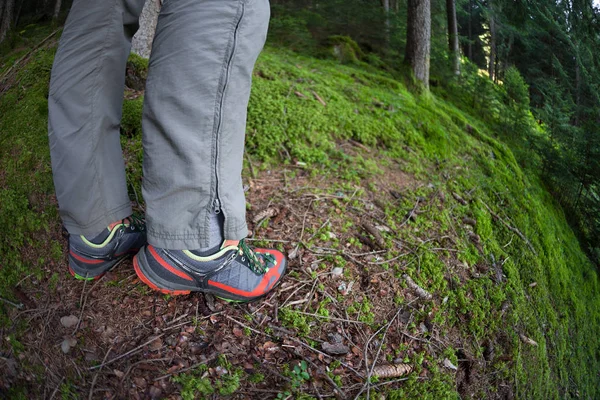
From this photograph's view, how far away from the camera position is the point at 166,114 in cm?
142

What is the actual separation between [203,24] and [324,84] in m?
3.08

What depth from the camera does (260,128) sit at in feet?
10.4

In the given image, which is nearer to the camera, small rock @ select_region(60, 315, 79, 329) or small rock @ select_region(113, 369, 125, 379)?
small rock @ select_region(113, 369, 125, 379)

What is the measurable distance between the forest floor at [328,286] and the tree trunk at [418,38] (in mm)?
1798

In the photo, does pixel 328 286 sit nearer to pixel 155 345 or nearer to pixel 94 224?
pixel 155 345

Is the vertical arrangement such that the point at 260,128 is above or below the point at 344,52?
below

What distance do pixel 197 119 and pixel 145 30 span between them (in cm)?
265

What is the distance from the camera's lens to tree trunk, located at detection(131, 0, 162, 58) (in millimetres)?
3463

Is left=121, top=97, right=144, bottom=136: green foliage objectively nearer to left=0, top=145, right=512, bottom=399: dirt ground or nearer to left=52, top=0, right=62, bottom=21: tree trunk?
left=0, top=145, right=512, bottom=399: dirt ground

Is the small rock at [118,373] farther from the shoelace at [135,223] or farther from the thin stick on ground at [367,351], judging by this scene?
the thin stick on ground at [367,351]

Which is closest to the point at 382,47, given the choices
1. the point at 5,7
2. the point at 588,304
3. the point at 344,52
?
the point at 344,52

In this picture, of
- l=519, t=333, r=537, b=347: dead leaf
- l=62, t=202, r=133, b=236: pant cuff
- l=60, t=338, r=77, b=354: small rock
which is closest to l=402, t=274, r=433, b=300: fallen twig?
l=519, t=333, r=537, b=347: dead leaf

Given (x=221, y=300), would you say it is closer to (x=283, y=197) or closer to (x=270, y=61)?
(x=283, y=197)

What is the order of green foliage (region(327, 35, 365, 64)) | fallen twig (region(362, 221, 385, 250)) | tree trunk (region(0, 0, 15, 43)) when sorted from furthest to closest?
green foliage (region(327, 35, 365, 64)) < tree trunk (region(0, 0, 15, 43)) < fallen twig (region(362, 221, 385, 250))
